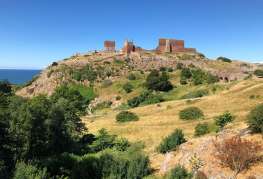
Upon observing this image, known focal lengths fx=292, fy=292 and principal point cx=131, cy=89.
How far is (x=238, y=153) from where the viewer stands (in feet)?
77.7

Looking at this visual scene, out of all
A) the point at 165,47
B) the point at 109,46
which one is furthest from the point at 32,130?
the point at 165,47

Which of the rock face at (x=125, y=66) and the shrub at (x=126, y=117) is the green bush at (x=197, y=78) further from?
the shrub at (x=126, y=117)

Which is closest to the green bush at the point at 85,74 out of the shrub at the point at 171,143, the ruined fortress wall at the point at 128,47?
the ruined fortress wall at the point at 128,47

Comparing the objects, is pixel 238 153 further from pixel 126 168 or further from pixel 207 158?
pixel 126 168

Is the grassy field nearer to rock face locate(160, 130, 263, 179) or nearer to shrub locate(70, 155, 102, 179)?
rock face locate(160, 130, 263, 179)

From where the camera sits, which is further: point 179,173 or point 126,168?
point 126,168

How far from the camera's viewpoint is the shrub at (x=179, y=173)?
79.9 ft

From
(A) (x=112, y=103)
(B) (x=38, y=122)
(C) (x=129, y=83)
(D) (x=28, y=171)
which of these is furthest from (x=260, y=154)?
(C) (x=129, y=83)

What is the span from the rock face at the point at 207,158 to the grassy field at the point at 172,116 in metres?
3.58

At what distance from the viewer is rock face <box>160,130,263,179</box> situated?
23094 millimetres

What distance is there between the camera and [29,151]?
32250 mm

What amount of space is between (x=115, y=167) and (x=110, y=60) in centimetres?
9519

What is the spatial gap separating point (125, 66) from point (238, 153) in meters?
92.2

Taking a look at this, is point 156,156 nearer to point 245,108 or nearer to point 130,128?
point 130,128
